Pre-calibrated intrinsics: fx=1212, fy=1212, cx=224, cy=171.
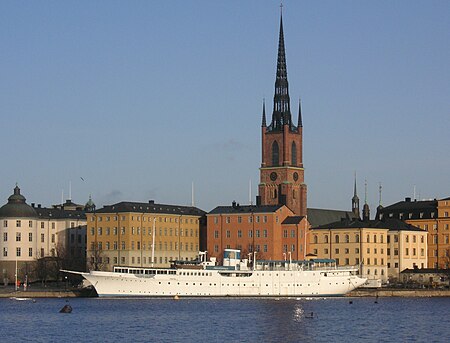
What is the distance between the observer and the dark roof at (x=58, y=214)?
580ft

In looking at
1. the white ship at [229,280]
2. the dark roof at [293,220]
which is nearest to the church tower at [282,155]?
the dark roof at [293,220]

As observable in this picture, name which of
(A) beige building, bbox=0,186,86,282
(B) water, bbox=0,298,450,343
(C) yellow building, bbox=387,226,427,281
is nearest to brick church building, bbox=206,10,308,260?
(C) yellow building, bbox=387,226,427,281

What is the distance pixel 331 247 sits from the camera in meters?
174

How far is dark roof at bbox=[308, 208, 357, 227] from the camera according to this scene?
18449 centimetres

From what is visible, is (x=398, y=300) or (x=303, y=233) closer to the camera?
(x=398, y=300)

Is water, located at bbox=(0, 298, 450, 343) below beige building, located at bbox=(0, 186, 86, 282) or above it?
below

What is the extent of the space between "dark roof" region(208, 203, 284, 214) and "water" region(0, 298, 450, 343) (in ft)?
116

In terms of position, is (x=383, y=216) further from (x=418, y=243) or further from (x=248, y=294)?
(x=248, y=294)

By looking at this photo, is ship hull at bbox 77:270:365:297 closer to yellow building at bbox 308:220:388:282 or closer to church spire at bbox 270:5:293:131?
yellow building at bbox 308:220:388:282

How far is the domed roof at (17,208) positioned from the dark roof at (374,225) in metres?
42.0

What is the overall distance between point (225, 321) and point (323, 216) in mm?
89228

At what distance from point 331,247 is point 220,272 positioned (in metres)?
37.2

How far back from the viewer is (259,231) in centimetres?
16738

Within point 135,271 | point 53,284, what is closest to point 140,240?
point 53,284
